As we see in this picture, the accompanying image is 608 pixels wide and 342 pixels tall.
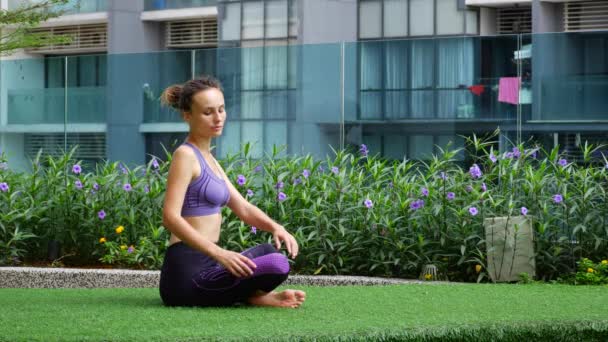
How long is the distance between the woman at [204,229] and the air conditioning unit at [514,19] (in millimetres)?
21947

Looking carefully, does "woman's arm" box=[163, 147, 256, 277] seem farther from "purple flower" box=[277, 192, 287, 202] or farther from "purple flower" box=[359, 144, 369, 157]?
"purple flower" box=[359, 144, 369, 157]

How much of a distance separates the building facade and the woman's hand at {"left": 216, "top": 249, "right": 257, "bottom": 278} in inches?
160

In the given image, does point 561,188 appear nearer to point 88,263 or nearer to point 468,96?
point 468,96

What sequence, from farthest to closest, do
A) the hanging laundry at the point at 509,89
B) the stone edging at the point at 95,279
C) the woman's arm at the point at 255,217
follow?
the hanging laundry at the point at 509,89 → the stone edging at the point at 95,279 → the woman's arm at the point at 255,217

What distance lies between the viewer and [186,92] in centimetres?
641

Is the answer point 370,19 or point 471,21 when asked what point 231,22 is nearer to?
point 370,19

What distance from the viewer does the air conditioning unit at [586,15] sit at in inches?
1009

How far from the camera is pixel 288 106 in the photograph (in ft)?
34.5

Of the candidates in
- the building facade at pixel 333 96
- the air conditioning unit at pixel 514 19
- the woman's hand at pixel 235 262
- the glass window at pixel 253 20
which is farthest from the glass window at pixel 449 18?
the woman's hand at pixel 235 262

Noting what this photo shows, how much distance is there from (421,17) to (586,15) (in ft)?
13.2

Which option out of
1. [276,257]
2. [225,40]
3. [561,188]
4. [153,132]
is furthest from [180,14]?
[276,257]

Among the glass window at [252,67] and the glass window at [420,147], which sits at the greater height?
the glass window at [252,67]

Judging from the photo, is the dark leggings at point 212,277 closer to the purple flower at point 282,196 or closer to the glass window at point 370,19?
the purple flower at point 282,196

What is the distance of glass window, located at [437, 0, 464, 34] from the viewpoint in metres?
27.7
